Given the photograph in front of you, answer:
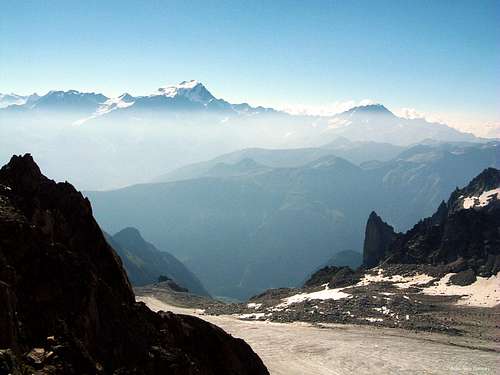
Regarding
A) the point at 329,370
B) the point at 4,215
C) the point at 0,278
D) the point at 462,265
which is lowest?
the point at 329,370

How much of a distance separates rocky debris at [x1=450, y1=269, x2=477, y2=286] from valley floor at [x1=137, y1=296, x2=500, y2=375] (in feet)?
144

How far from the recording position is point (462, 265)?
151m

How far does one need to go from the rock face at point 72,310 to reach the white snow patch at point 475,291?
318 ft

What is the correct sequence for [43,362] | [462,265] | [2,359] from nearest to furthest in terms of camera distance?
[2,359], [43,362], [462,265]

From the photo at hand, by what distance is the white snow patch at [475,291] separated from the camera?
416ft

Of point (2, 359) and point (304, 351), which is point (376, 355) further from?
point (2, 359)

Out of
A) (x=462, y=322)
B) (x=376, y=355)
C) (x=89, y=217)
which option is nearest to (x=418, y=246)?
(x=462, y=322)

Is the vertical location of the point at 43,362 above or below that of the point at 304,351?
above

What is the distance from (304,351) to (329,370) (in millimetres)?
9341

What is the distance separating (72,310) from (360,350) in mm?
69020

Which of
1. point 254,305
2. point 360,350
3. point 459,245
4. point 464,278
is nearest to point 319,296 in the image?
point 254,305

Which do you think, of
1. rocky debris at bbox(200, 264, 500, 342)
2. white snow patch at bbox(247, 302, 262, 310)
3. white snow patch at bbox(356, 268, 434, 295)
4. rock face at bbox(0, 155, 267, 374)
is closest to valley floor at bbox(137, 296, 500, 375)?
rocky debris at bbox(200, 264, 500, 342)

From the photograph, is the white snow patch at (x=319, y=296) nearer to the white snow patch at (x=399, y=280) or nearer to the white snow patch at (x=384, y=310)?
the white snow patch at (x=399, y=280)

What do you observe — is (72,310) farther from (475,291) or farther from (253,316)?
(475,291)
